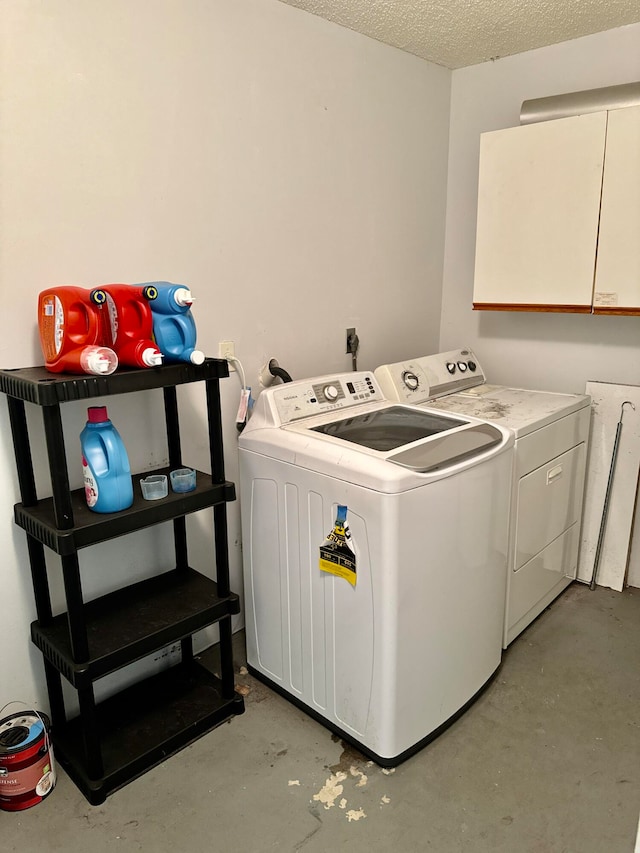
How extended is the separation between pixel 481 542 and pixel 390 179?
1728 mm

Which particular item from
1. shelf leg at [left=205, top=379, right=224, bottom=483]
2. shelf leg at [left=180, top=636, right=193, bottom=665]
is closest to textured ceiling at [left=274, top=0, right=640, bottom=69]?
shelf leg at [left=205, top=379, right=224, bottom=483]

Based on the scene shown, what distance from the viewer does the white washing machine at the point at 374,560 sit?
5.60 ft

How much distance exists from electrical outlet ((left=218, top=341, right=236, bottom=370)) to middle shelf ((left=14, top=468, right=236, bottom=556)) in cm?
53

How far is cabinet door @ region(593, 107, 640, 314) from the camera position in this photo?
89.4 inches

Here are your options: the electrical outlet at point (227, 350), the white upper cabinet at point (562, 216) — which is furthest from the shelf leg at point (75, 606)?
the white upper cabinet at point (562, 216)

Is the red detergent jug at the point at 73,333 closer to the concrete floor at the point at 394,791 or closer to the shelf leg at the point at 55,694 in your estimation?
the shelf leg at the point at 55,694

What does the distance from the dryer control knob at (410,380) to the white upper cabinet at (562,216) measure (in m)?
0.49

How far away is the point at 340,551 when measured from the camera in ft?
5.77

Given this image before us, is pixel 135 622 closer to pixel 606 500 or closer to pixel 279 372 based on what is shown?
pixel 279 372

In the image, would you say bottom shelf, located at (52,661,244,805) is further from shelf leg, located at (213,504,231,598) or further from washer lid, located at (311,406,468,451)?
washer lid, located at (311,406,468,451)

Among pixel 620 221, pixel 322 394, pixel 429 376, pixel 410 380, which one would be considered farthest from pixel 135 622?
pixel 620 221

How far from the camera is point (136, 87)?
183cm

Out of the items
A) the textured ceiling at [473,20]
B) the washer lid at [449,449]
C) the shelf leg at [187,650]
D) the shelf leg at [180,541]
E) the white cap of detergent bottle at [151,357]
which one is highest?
the textured ceiling at [473,20]

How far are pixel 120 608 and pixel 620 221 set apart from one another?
226 cm
